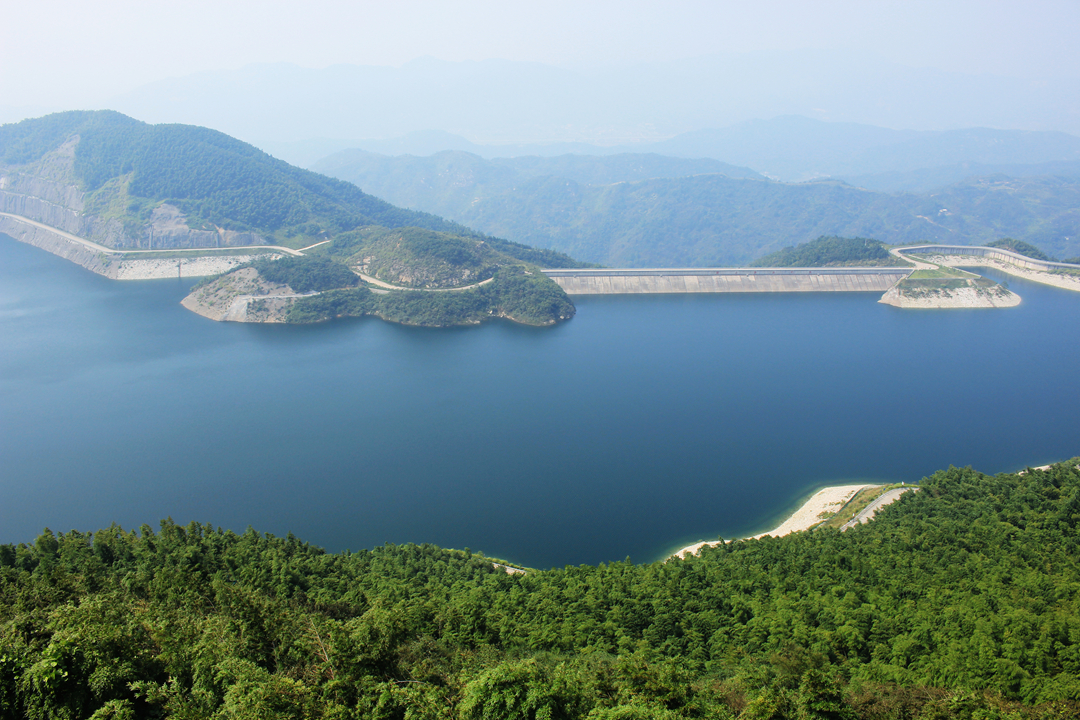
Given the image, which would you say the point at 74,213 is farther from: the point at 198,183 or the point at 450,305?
the point at 450,305

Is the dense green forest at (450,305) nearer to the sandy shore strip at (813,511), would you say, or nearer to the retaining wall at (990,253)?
the sandy shore strip at (813,511)

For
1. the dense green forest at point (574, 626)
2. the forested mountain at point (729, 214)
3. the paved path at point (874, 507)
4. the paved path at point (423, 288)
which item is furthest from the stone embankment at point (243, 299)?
the forested mountain at point (729, 214)

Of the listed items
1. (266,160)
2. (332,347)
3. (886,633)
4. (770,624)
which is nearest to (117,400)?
(332,347)

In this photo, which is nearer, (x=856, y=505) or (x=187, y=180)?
(x=856, y=505)

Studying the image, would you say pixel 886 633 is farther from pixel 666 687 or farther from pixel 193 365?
pixel 193 365

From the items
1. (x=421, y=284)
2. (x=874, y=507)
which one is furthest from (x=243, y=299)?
(x=874, y=507)
